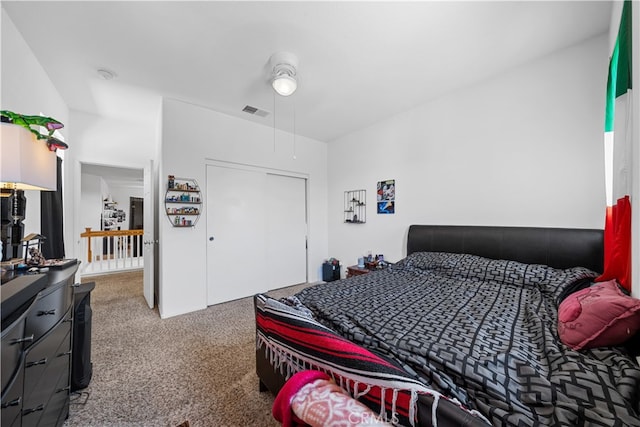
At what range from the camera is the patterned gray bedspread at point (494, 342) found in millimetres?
813

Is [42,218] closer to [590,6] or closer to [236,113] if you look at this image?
[236,113]

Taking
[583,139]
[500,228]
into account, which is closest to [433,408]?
[500,228]

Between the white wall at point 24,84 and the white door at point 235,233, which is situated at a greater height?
the white wall at point 24,84

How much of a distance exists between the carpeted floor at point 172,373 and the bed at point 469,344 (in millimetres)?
256

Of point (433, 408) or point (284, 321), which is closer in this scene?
point (433, 408)

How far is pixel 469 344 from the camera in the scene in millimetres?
1110

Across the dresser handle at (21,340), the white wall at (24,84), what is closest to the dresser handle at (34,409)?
the dresser handle at (21,340)

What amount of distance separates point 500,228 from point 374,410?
2.25 metres

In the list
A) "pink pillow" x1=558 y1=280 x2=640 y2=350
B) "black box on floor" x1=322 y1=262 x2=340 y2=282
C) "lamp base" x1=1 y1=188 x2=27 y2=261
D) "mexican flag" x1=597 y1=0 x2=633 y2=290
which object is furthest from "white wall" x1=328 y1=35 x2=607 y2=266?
"lamp base" x1=1 y1=188 x2=27 y2=261

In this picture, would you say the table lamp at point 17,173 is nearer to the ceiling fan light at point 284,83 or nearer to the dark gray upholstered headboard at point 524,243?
the ceiling fan light at point 284,83

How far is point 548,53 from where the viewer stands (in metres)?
2.18

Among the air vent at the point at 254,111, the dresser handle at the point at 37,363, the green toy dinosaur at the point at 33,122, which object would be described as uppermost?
the air vent at the point at 254,111

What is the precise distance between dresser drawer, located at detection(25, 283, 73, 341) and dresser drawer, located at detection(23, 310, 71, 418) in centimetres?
4

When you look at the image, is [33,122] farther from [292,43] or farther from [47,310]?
[292,43]
